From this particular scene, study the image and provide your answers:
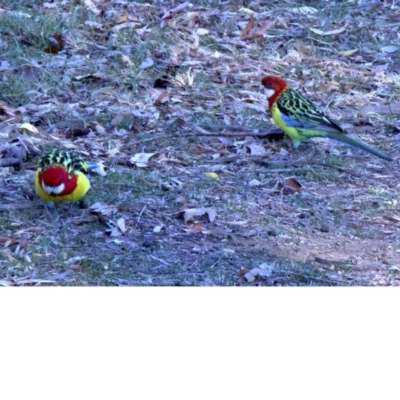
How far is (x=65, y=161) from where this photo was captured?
14.8ft

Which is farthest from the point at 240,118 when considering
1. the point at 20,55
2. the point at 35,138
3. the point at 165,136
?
the point at 20,55

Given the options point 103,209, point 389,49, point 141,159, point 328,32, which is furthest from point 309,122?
point 328,32

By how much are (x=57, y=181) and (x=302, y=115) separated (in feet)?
5.03

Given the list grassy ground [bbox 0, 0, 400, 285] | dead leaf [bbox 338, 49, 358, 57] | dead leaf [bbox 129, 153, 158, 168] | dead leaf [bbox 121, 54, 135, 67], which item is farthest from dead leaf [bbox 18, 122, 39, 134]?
dead leaf [bbox 338, 49, 358, 57]

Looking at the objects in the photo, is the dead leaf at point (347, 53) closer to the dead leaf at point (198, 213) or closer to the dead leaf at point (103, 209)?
the dead leaf at point (198, 213)

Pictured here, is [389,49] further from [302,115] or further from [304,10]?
[302,115]

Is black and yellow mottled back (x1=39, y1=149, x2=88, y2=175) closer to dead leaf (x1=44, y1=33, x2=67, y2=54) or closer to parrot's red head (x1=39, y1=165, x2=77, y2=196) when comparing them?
parrot's red head (x1=39, y1=165, x2=77, y2=196)

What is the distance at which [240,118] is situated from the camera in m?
5.75

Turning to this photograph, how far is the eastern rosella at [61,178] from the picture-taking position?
4.39 metres

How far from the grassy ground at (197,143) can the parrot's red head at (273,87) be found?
0.22 m

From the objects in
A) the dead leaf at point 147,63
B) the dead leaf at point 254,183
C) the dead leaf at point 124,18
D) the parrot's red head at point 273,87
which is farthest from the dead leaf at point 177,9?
the dead leaf at point 254,183

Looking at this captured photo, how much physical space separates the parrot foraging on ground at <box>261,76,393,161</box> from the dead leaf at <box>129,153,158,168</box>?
0.76 metres

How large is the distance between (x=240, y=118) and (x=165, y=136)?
541 millimetres

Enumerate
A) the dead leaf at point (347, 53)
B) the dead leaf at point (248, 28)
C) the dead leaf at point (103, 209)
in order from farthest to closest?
the dead leaf at point (248, 28)
the dead leaf at point (347, 53)
the dead leaf at point (103, 209)
